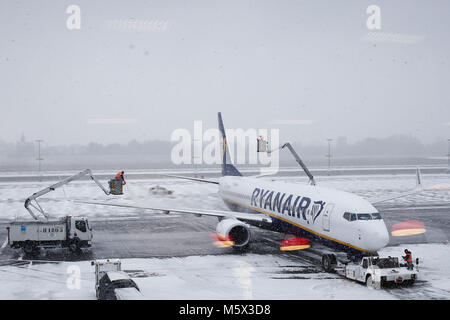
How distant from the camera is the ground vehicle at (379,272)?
2019cm

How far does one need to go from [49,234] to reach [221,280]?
1210 centimetres

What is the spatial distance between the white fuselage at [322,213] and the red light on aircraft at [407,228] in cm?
1071

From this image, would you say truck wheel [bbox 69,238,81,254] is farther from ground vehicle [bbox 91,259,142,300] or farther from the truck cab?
the truck cab

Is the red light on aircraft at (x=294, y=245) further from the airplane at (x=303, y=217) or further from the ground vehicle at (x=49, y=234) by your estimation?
the ground vehicle at (x=49, y=234)

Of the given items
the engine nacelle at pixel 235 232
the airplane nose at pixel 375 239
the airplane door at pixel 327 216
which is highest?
the airplane door at pixel 327 216

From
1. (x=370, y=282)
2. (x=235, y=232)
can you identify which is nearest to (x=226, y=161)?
(x=235, y=232)

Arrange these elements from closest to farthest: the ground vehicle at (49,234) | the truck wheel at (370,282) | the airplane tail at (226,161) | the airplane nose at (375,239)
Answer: the truck wheel at (370,282) → the airplane nose at (375,239) → the ground vehicle at (49,234) → the airplane tail at (226,161)

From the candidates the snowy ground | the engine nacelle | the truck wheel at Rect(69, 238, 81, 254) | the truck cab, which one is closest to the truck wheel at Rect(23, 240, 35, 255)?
the truck wheel at Rect(69, 238, 81, 254)

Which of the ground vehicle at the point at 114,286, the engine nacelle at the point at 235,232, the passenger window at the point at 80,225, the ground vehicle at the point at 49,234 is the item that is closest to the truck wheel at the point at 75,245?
the ground vehicle at the point at 49,234

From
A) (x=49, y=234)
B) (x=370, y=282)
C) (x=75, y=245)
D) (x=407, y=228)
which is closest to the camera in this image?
(x=370, y=282)

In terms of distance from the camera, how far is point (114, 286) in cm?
1828

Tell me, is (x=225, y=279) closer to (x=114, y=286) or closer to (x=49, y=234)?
(x=114, y=286)

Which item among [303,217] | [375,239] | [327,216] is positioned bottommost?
[375,239]
